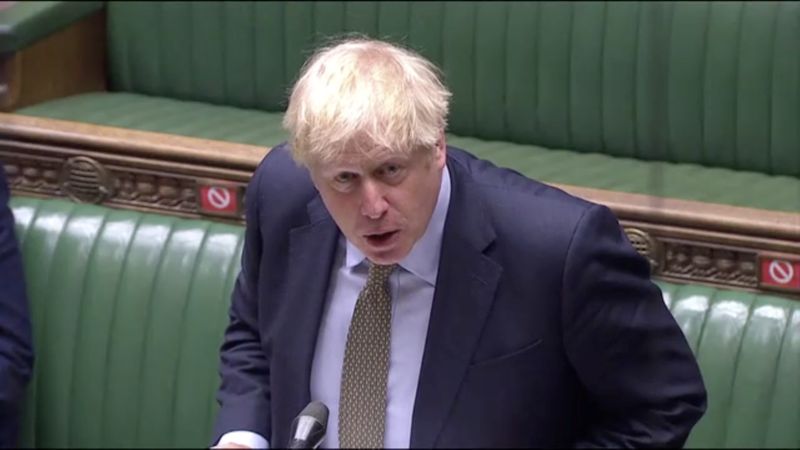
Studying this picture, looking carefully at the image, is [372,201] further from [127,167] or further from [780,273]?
[127,167]

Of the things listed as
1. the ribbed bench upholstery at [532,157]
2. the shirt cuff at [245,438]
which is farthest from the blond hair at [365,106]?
the ribbed bench upholstery at [532,157]

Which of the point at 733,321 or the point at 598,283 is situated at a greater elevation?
the point at 598,283

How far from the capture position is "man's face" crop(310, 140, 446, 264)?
150 cm

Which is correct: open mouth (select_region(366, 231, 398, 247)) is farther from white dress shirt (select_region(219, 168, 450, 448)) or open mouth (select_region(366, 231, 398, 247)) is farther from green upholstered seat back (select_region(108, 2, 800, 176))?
green upholstered seat back (select_region(108, 2, 800, 176))

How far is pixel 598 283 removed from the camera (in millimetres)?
1604

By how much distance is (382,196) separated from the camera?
4.97 ft

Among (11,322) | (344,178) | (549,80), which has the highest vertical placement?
(344,178)

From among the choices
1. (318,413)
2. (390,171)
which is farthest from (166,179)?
(318,413)

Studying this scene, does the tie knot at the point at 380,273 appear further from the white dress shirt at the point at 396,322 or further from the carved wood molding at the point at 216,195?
the carved wood molding at the point at 216,195

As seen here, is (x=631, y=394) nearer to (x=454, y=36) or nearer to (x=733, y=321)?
(x=733, y=321)

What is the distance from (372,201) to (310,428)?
0.26m

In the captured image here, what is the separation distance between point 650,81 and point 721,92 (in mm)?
120

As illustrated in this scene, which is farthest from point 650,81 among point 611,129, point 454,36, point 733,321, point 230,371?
point 230,371

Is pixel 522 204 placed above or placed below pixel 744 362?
above
